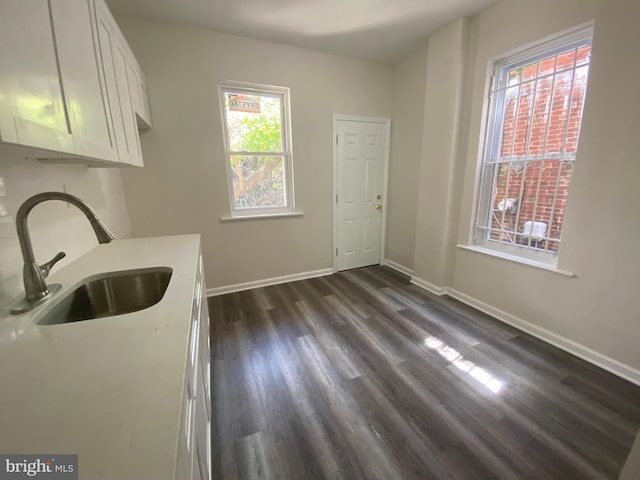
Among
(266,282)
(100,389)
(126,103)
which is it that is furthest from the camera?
(266,282)

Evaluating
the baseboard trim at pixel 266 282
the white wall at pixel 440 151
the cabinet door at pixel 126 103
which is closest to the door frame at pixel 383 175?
the baseboard trim at pixel 266 282

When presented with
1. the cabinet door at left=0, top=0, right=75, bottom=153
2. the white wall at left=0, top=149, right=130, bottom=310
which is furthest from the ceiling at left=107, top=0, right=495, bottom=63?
the cabinet door at left=0, top=0, right=75, bottom=153

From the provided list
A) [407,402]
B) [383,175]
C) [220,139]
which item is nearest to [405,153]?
[383,175]

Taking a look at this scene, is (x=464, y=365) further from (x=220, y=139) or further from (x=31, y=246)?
(x=220, y=139)

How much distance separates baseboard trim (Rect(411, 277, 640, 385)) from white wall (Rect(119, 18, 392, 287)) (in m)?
1.78

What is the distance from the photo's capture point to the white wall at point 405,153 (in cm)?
325

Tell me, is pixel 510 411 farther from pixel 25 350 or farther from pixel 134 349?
pixel 25 350

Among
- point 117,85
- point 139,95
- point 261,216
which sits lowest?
point 261,216

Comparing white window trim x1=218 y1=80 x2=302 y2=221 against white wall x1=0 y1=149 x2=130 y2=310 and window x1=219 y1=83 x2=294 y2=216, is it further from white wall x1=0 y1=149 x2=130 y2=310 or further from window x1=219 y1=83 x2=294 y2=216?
white wall x1=0 y1=149 x2=130 y2=310

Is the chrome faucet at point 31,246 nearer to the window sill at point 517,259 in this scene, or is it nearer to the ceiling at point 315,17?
the ceiling at point 315,17

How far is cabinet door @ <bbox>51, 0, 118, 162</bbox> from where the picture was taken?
38.9 inches

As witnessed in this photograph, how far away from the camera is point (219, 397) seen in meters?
1.67

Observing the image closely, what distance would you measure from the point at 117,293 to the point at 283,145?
240 cm

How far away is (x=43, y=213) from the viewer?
1304 mm
